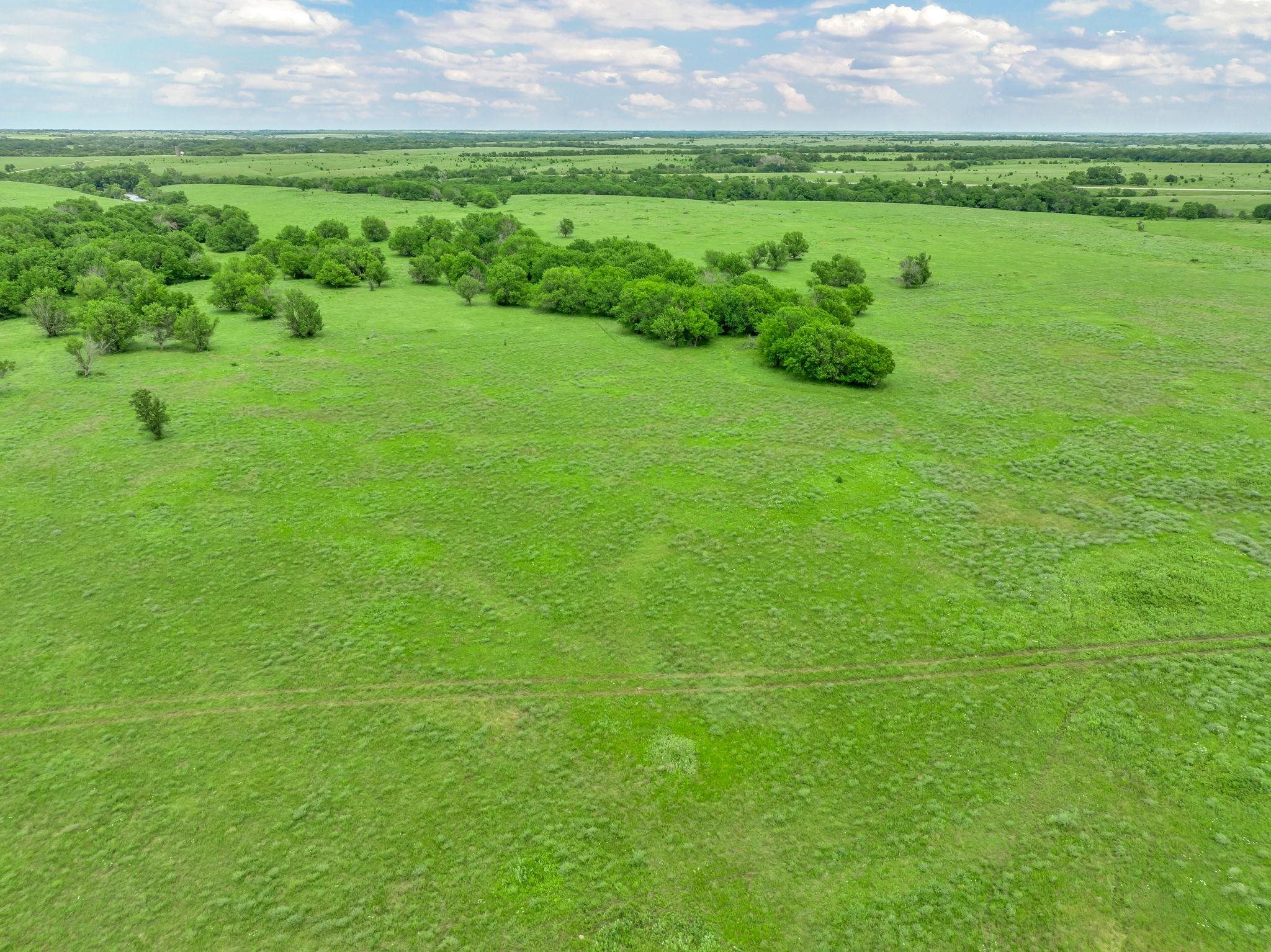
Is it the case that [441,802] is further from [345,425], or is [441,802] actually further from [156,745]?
[345,425]

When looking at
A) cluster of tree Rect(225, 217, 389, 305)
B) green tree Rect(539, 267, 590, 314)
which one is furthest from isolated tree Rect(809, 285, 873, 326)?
cluster of tree Rect(225, 217, 389, 305)

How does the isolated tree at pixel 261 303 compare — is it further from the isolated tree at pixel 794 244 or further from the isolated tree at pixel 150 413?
the isolated tree at pixel 794 244

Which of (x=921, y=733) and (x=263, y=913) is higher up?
(x=921, y=733)

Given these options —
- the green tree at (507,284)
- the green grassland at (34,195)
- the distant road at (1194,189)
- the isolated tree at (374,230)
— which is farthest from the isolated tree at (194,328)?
the distant road at (1194,189)

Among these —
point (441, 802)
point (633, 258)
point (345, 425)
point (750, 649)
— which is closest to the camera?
point (441, 802)

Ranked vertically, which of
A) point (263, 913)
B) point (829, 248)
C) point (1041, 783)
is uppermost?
point (829, 248)

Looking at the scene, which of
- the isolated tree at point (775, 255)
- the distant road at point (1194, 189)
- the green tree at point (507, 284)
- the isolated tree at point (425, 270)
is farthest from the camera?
the distant road at point (1194, 189)

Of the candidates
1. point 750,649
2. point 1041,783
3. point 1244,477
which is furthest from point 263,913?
point 1244,477
